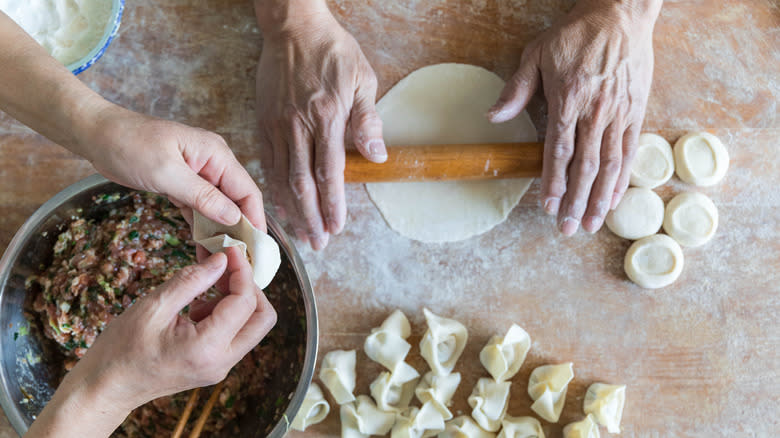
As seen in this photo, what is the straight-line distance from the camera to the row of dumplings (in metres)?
1.59

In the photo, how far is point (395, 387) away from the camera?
165 centimetres

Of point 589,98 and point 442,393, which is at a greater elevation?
point 589,98

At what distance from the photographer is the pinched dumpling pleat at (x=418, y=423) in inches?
62.2

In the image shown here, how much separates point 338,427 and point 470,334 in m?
0.47

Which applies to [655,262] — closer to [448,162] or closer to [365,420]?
[448,162]

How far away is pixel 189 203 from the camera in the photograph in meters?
1.19

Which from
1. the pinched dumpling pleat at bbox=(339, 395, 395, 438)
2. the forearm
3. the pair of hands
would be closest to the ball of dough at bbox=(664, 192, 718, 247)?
the pair of hands

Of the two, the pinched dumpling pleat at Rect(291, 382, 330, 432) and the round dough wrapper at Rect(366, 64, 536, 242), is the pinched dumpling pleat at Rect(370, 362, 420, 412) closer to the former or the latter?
the pinched dumpling pleat at Rect(291, 382, 330, 432)

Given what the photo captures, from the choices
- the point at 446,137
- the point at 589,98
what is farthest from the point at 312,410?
the point at 589,98

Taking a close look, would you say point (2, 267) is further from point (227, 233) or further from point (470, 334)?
point (470, 334)

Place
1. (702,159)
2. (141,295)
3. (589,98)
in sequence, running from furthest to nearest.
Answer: (702,159)
(589,98)
(141,295)

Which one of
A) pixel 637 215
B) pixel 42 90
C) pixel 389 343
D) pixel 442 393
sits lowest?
pixel 442 393

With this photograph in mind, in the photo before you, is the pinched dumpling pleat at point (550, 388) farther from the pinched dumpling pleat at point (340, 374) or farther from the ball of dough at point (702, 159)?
the ball of dough at point (702, 159)

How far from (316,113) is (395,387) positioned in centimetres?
80
